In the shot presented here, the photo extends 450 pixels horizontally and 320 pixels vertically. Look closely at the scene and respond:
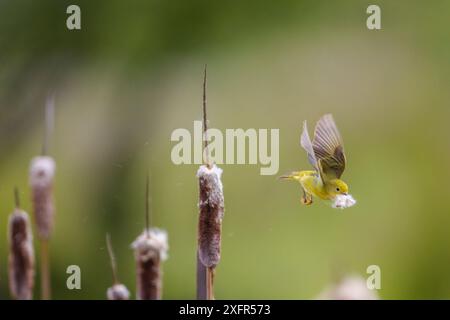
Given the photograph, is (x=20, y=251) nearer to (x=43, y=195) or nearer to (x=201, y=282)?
(x=43, y=195)

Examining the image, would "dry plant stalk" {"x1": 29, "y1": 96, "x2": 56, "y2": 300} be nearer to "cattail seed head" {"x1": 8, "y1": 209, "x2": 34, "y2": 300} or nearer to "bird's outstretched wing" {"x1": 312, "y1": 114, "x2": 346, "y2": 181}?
"cattail seed head" {"x1": 8, "y1": 209, "x2": 34, "y2": 300}

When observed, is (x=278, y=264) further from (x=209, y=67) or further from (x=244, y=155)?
(x=209, y=67)

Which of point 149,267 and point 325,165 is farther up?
point 325,165

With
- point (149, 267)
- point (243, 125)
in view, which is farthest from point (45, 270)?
point (243, 125)

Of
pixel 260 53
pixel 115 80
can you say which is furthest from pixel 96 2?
pixel 260 53

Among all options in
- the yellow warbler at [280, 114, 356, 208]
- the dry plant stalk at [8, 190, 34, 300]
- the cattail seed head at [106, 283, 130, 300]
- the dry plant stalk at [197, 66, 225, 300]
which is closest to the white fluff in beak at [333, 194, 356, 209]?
the yellow warbler at [280, 114, 356, 208]

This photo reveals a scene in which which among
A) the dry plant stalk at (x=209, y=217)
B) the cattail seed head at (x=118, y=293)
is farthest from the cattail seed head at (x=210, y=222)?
the cattail seed head at (x=118, y=293)
